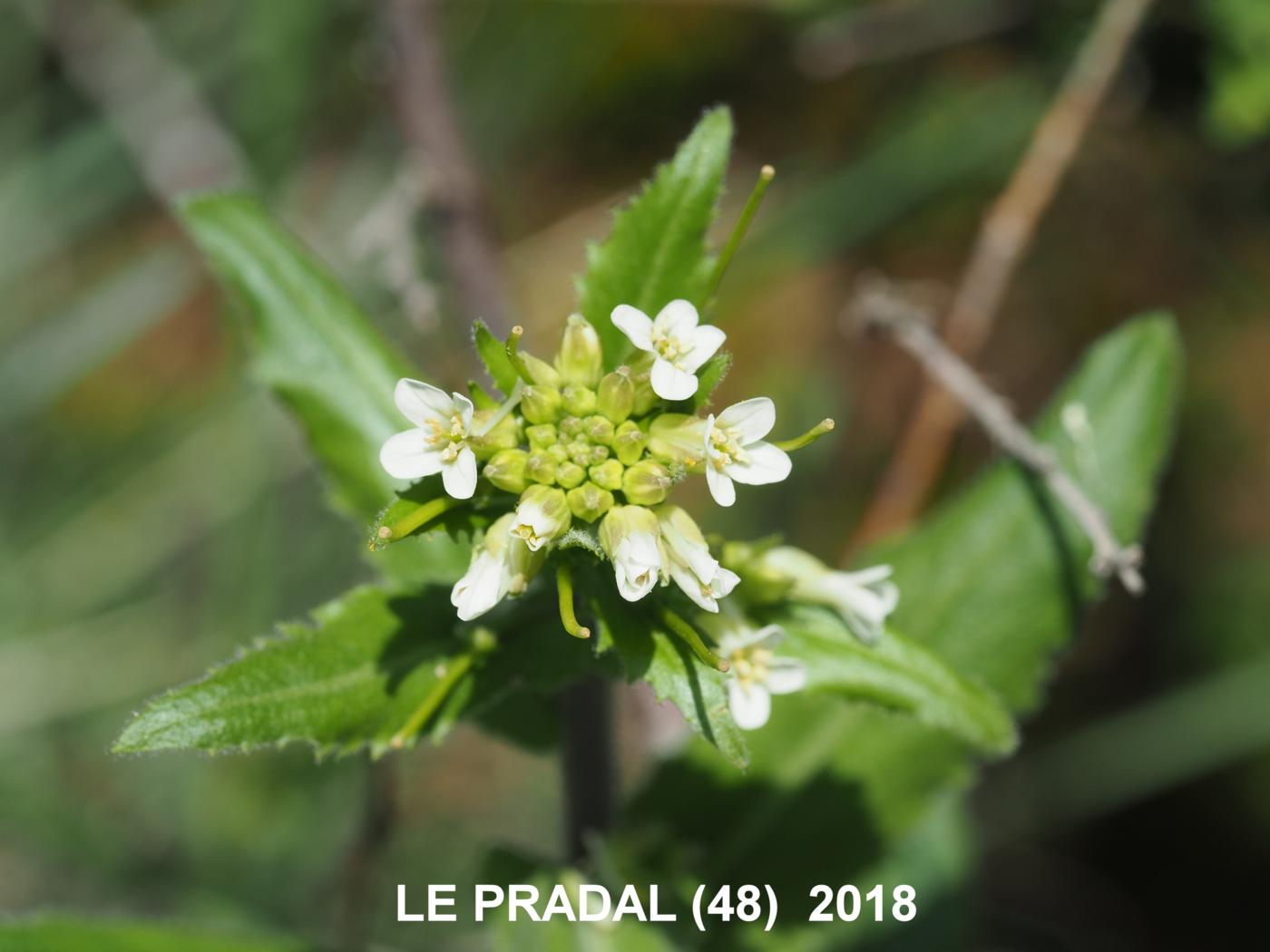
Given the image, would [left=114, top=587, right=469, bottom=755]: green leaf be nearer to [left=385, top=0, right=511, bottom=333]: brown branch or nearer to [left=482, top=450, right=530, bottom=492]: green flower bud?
[left=482, top=450, right=530, bottom=492]: green flower bud

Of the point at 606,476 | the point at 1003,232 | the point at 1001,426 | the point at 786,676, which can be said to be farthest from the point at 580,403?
the point at 1003,232

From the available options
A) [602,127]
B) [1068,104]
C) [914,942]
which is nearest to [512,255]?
[602,127]

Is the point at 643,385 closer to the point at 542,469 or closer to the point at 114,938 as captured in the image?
the point at 542,469

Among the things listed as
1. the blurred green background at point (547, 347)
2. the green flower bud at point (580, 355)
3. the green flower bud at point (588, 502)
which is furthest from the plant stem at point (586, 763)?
the blurred green background at point (547, 347)

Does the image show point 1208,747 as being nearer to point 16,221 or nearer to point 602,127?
point 602,127

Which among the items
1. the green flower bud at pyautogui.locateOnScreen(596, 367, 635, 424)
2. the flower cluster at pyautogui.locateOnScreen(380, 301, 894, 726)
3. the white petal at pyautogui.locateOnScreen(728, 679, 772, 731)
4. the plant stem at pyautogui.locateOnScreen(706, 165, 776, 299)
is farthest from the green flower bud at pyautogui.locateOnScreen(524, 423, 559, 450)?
the white petal at pyautogui.locateOnScreen(728, 679, 772, 731)
